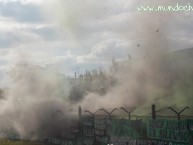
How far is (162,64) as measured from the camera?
59000 millimetres

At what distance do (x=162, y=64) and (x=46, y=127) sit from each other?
19939mm

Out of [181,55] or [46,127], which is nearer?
[46,127]

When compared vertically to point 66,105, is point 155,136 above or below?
below

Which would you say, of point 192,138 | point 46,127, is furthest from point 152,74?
point 192,138

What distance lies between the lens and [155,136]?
3075 centimetres

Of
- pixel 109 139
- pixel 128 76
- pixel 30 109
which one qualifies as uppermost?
pixel 128 76

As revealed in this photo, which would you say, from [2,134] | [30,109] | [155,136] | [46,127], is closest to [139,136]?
[155,136]

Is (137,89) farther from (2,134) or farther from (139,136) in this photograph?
(139,136)

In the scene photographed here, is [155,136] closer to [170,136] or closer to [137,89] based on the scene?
[170,136]

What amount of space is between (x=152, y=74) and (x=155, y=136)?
29172mm

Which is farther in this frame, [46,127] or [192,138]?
[46,127]

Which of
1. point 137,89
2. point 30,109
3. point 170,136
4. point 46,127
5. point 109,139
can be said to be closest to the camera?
point 170,136

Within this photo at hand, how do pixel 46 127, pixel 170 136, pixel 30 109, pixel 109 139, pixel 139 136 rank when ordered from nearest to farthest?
1. pixel 170 136
2. pixel 139 136
3. pixel 109 139
4. pixel 46 127
5. pixel 30 109

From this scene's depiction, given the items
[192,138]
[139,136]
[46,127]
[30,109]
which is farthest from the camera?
[30,109]
